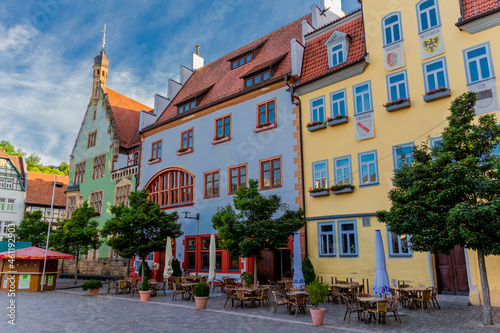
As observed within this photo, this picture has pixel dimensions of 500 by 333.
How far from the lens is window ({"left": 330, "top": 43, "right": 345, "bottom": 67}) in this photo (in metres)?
19.4

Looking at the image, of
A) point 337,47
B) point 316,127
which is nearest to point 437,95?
point 316,127

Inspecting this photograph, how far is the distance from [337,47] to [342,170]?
641cm

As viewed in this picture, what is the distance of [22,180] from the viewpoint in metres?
45.8

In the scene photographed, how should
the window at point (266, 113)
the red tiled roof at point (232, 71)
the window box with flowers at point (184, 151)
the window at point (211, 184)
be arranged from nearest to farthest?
the window at point (266, 113) → the window at point (211, 184) → the red tiled roof at point (232, 71) → the window box with flowers at point (184, 151)

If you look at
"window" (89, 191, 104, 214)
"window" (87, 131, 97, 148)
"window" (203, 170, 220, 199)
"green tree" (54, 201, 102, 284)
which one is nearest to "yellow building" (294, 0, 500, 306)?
"window" (203, 170, 220, 199)

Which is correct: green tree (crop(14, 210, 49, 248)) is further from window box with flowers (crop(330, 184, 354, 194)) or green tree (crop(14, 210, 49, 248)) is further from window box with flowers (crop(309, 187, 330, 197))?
window box with flowers (crop(330, 184, 354, 194))

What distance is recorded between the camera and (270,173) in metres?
21.0

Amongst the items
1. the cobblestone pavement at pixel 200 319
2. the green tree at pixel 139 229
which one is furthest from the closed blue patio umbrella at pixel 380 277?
the green tree at pixel 139 229

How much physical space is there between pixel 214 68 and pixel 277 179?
13663mm

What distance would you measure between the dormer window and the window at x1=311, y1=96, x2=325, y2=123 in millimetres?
1846

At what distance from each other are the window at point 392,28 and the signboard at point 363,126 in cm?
342

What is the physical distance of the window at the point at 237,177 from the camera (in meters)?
22.3

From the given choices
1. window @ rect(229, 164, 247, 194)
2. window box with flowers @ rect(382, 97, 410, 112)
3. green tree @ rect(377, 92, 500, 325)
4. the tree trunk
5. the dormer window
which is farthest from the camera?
window @ rect(229, 164, 247, 194)

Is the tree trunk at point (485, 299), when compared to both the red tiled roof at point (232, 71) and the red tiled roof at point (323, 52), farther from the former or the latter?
the red tiled roof at point (232, 71)
